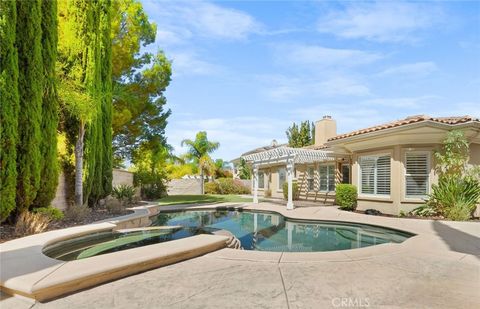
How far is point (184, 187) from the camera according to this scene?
34.7m

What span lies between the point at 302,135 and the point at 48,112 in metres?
33.0

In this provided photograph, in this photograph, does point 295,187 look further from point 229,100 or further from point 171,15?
point 171,15

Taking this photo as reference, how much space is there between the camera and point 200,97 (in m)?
19.7

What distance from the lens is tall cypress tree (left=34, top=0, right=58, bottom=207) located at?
973 cm

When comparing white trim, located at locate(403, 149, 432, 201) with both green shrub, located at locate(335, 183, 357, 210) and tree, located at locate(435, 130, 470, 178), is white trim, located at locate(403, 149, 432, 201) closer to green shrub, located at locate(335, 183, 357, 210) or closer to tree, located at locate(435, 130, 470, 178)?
tree, located at locate(435, 130, 470, 178)

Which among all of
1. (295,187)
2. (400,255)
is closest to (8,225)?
(400,255)

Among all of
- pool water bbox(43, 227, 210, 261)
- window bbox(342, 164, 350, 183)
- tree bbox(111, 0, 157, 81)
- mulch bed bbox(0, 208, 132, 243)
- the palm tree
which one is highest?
tree bbox(111, 0, 157, 81)

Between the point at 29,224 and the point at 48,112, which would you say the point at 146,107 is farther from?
the point at 29,224

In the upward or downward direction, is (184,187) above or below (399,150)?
below

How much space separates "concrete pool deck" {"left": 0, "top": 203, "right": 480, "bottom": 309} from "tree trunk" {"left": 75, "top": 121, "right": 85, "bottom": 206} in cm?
849

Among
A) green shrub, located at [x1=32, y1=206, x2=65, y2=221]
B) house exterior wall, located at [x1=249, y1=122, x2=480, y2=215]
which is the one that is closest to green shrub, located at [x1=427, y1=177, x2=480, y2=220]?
house exterior wall, located at [x1=249, y1=122, x2=480, y2=215]

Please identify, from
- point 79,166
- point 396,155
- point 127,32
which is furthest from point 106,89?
point 396,155

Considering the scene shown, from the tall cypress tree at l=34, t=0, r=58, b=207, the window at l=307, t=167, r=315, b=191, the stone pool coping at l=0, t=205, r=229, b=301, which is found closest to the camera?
the stone pool coping at l=0, t=205, r=229, b=301

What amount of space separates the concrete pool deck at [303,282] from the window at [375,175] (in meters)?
7.61
